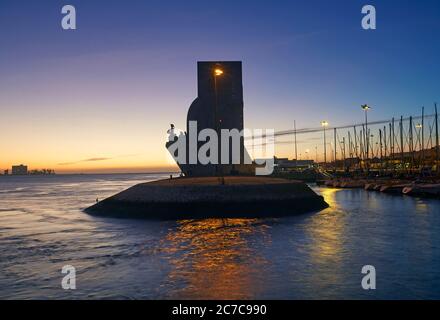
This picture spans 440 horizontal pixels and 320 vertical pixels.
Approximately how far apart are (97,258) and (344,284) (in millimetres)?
10315

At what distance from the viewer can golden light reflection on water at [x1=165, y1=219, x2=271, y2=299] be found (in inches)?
485

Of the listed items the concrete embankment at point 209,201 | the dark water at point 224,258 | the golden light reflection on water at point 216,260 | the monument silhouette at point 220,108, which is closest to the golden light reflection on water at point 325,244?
the dark water at point 224,258

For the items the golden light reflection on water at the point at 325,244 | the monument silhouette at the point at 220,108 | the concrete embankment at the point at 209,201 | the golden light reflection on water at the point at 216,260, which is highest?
the monument silhouette at the point at 220,108

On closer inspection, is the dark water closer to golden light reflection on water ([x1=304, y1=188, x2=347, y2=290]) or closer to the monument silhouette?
golden light reflection on water ([x1=304, y1=188, x2=347, y2=290])

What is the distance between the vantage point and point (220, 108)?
69125 mm

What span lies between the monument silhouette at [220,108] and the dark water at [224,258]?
36409 mm

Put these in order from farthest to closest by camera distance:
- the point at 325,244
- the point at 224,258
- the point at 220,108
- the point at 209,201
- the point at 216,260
→ 1. the point at 220,108
2. the point at 209,201
3. the point at 325,244
4. the point at 224,258
5. the point at 216,260

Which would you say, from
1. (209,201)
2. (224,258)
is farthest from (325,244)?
(209,201)

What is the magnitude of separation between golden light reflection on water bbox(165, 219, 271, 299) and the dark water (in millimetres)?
37

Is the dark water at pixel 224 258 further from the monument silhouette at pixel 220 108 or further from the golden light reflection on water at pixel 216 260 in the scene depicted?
the monument silhouette at pixel 220 108

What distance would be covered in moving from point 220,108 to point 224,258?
176 ft

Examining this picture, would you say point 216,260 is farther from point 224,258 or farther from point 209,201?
point 209,201

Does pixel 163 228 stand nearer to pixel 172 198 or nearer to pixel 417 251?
pixel 172 198

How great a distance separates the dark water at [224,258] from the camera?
12500 mm
